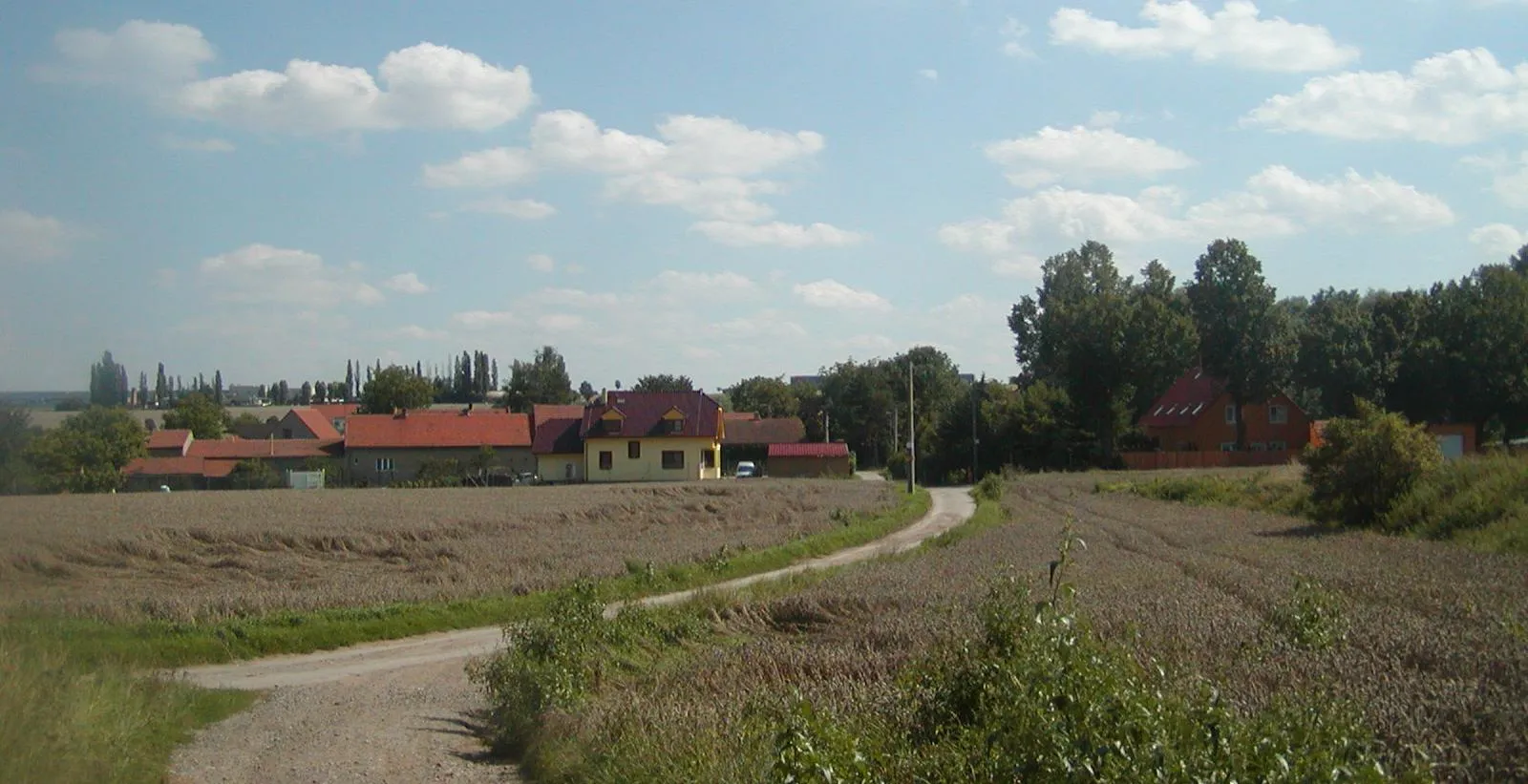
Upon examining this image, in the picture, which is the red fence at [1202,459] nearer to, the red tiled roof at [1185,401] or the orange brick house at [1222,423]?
the orange brick house at [1222,423]

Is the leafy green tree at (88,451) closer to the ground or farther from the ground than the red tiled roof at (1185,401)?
closer to the ground

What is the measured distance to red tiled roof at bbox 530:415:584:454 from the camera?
270 feet

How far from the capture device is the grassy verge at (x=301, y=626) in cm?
1591

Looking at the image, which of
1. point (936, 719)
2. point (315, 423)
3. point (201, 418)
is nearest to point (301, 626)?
point (936, 719)

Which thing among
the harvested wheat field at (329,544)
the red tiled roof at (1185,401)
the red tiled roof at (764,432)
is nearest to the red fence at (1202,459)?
the red tiled roof at (1185,401)

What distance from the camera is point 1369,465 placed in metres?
30.6

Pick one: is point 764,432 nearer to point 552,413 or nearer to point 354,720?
point 552,413

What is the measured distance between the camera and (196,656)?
1928 centimetres

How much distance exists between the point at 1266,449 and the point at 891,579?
212ft

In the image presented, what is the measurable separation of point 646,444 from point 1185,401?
129ft

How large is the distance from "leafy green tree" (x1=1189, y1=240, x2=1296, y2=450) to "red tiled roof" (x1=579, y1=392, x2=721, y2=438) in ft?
110

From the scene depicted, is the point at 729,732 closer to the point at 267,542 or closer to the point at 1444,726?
the point at 1444,726

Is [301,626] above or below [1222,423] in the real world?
below

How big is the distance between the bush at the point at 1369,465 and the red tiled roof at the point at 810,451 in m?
60.5
